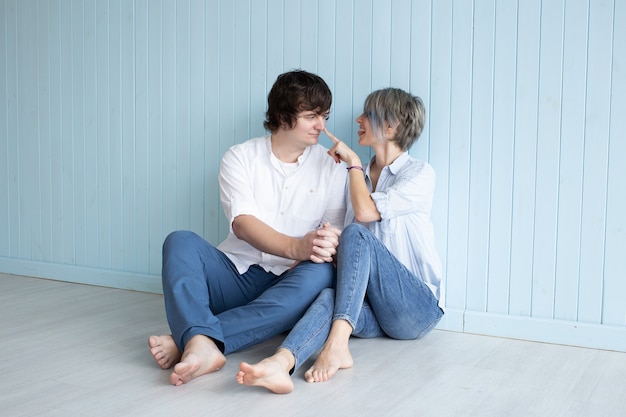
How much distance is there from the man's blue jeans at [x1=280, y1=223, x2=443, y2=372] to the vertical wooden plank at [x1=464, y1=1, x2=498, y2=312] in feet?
0.93

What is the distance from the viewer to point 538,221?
2295 mm

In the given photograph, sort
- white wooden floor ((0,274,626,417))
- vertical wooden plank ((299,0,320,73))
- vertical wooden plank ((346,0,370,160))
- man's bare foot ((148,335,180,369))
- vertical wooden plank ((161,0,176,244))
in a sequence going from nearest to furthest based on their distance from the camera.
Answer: white wooden floor ((0,274,626,417)), man's bare foot ((148,335,180,369)), vertical wooden plank ((346,0,370,160)), vertical wooden plank ((299,0,320,73)), vertical wooden plank ((161,0,176,244))

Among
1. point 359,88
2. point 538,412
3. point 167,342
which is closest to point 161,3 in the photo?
point 359,88

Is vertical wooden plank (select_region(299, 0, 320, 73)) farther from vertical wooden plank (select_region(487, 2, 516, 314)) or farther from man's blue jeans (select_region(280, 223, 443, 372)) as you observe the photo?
man's blue jeans (select_region(280, 223, 443, 372))

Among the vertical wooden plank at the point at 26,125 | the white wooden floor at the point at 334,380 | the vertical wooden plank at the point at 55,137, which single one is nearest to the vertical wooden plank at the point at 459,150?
the white wooden floor at the point at 334,380

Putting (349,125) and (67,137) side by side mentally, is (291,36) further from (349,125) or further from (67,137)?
(67,137)

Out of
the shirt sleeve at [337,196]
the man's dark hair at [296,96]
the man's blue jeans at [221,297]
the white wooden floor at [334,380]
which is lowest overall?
the white wooden floor at [334,380]

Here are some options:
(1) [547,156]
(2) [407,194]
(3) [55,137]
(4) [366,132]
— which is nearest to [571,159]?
(1) [547,156]

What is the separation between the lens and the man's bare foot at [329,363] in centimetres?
186

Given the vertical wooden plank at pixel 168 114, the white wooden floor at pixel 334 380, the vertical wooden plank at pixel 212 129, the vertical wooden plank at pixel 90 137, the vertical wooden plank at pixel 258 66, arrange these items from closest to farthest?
1. the white wooden floor at pixel 334 380
2. the vertical wooden plank at pixel 258 66
3. the vertical wooden plank at pixel 212 129
4. the vertical wooden plank at pixel 168 114
5. the vertical wooden plank at pixel 90 137

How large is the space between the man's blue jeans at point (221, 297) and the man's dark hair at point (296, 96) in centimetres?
53

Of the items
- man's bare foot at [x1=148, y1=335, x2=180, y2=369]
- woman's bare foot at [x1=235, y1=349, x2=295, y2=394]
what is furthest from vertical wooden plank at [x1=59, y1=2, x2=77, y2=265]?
woman's bare foot at [x1=235, y1=349, x2=295, y2=394]

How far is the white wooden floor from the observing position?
1.66 metres

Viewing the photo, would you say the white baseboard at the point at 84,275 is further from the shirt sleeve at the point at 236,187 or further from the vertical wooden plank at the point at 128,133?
the shirt sleeve at the point at 236,187
